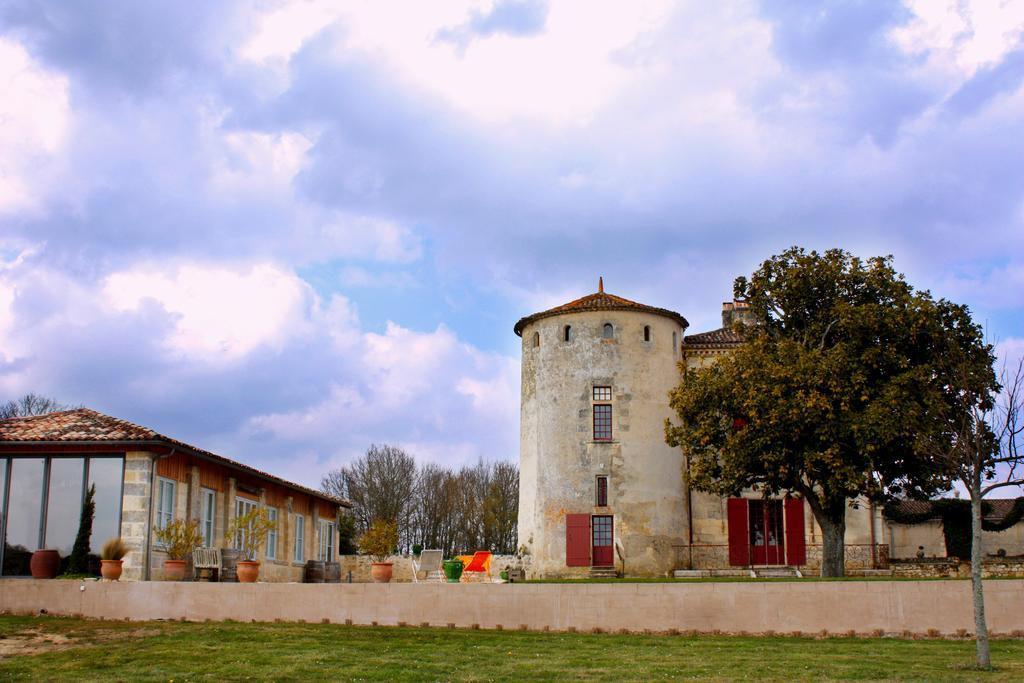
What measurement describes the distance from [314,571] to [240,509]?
4907 mm

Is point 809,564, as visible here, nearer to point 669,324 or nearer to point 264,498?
A: point 669,324

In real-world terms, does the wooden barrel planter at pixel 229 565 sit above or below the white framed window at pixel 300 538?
below

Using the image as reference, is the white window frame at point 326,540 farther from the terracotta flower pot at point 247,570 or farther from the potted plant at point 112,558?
the potted plant at point 112,558

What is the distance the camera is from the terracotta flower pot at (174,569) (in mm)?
22031

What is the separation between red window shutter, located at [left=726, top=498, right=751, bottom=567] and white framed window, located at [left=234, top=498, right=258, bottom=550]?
17009mm

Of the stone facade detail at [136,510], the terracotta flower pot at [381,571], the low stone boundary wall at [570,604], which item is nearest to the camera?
the low stone boundary wall at [570,604]

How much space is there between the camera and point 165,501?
78.0ft

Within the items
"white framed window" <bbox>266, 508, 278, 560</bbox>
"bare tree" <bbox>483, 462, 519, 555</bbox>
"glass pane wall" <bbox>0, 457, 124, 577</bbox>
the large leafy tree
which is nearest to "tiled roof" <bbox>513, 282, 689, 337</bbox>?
the large leafy tree

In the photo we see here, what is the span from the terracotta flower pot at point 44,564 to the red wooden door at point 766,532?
23494 millimetres

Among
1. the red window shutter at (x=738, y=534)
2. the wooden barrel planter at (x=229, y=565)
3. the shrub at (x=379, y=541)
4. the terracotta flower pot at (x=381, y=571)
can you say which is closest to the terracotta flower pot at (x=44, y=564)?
the wooden barrel planter at (x=229, y=565)

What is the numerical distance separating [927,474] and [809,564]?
866 centimetres

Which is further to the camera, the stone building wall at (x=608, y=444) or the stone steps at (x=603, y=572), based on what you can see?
the stone building wall at (x=608, y=444)

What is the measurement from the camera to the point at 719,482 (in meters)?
31.6

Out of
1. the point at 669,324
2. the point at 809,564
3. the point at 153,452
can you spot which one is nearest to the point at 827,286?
the point at 669,324
